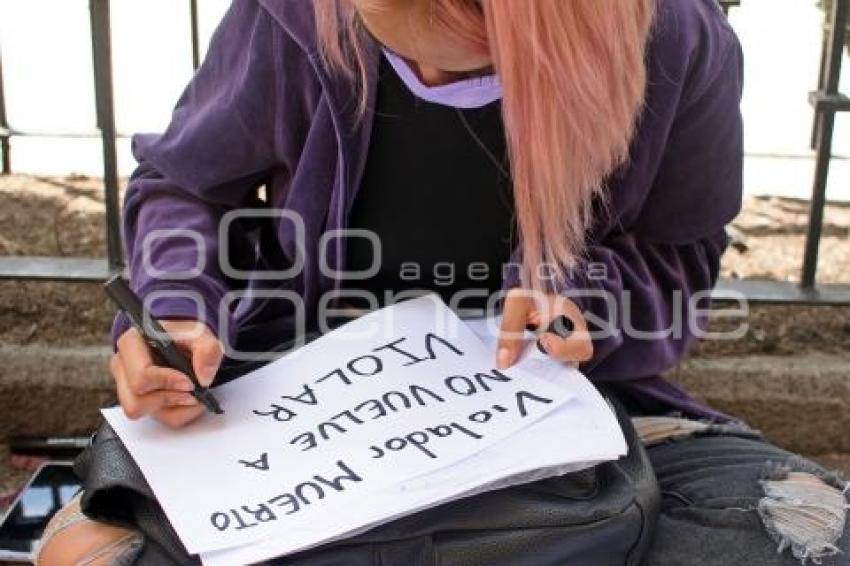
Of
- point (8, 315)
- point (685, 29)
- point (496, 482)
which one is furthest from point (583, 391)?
point (8, 315)

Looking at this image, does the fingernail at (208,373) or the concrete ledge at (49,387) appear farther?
the concrete ledge at (49,387)

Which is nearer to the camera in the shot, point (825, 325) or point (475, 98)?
point (475, 98)

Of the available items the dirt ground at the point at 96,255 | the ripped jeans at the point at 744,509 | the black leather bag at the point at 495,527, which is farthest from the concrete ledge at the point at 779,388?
the black leather bag at the point at 495,527

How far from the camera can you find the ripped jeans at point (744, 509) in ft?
3.87

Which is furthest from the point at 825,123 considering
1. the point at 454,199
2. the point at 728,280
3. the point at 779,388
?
the point at 454,199

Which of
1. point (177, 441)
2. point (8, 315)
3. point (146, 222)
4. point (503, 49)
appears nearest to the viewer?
point (503, 49)

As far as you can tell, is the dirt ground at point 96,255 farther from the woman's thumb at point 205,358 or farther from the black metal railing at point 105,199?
the woman's thumb at point 205,358

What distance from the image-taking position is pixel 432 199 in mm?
1381

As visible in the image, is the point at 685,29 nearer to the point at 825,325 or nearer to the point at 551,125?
the point at 551,125

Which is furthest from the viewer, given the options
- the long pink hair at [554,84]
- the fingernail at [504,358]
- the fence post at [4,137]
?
the fence post at [4,137]

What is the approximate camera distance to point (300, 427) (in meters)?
1.22

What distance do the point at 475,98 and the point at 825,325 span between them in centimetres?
106

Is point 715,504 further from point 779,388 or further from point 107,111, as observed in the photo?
point 107,111

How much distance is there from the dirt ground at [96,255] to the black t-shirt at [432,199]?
73 cm
